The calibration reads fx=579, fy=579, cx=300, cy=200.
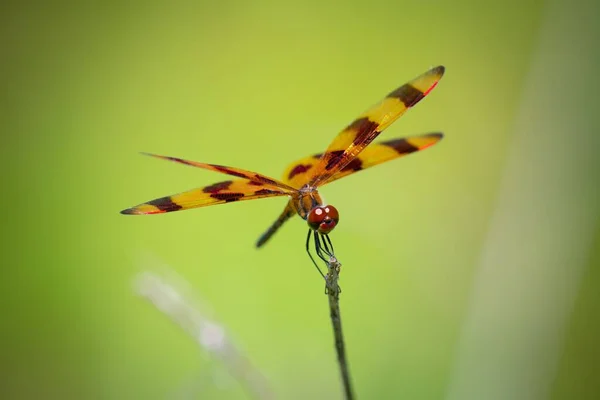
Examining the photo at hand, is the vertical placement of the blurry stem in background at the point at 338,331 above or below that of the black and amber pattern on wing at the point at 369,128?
below

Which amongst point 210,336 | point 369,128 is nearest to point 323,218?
point 369,128

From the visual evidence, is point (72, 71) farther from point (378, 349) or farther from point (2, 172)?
point (378, 349)

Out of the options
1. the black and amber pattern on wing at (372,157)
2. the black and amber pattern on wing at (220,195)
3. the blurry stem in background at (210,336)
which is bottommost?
the blurry stem in background at (210,336)

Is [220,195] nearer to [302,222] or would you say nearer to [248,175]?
[248,175]

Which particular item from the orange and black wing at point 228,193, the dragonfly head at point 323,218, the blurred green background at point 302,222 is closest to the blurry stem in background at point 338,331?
the dragonfly head at point 323,218

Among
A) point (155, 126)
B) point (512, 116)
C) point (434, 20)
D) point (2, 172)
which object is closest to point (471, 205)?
point (512, 116)

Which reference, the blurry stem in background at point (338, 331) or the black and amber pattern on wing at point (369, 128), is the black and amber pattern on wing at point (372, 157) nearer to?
the black and amber pattern on wing at point (369, 128)

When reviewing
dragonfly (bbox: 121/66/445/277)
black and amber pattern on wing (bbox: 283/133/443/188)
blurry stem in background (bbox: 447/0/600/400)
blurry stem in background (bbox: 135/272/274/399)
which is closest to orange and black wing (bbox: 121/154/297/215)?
dragonfly (bbox: 121/66/445/277)
